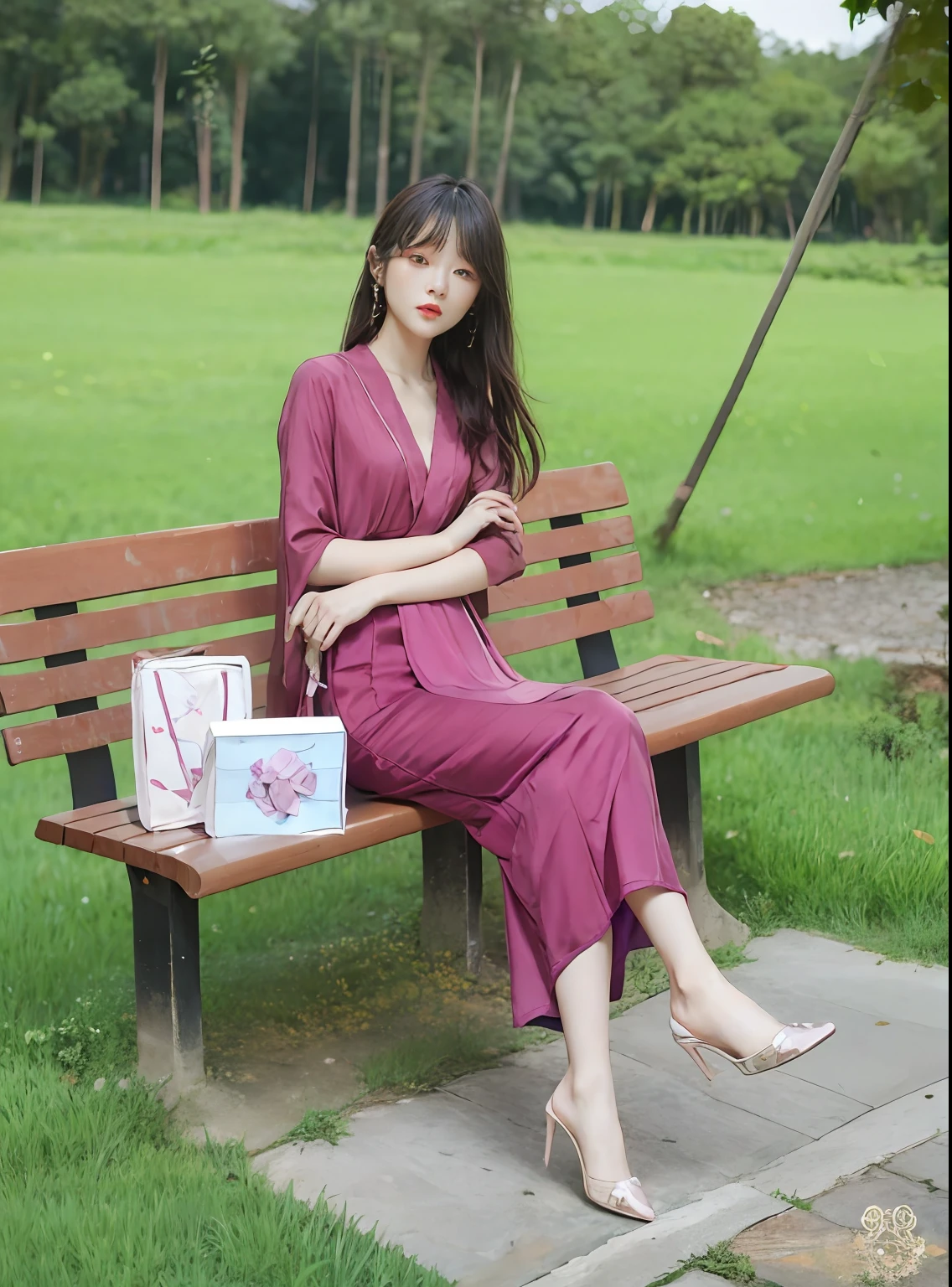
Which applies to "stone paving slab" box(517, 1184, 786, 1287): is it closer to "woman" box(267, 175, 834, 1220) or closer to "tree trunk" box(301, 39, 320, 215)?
"woman" box(267, 175, 834, 1220)

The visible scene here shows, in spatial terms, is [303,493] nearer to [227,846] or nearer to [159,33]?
[227,846]

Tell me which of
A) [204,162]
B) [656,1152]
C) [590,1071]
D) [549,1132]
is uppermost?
[204,162]

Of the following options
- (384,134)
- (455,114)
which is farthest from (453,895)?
(455,114)

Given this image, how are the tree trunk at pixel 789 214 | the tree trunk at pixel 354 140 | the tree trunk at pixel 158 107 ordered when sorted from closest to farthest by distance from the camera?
1. the tree trunk at pixel 158 107
2. the tree trunk at pixel 354 140
3. the tree trunk at pixel 789 214

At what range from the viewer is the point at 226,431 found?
6.27 metres

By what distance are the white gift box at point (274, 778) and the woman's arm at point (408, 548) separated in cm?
39

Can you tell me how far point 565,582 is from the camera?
12.4 feet

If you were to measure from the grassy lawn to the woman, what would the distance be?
55 cm

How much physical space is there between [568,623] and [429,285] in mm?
1099

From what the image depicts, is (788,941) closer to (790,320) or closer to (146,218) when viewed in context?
(146,218)

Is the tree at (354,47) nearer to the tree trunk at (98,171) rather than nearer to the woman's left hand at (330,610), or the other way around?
the tree trunk at (98,171)

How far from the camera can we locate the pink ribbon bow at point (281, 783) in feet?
8.36

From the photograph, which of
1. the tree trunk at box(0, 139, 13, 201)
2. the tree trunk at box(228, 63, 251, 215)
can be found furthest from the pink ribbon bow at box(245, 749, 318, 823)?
the tree trunk at box(228, 63, 251, 215)

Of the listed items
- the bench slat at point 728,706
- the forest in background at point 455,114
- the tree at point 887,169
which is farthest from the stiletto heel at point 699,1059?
the tree at point 887,169
